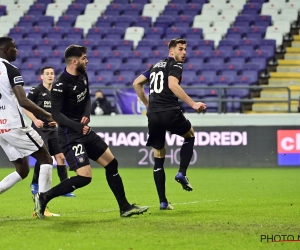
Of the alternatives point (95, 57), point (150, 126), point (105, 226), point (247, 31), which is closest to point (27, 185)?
point (150, 126)

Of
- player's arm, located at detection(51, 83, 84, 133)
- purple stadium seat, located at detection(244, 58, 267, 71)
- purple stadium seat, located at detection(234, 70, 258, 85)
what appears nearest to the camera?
player's arm, located at detection(51, 83, 84, 133)

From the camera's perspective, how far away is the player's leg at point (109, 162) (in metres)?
9.34

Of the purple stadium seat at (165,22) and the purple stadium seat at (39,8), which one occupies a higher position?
the purple stadium seat at (39,8)

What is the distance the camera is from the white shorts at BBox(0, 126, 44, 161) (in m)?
9.10

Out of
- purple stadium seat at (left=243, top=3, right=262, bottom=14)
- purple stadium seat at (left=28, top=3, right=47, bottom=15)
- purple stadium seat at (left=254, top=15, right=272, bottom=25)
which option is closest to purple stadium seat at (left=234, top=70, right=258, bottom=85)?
purple stadium seat at (left=254, top=15, right=272, bottom=25)

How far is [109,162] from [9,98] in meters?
1.44

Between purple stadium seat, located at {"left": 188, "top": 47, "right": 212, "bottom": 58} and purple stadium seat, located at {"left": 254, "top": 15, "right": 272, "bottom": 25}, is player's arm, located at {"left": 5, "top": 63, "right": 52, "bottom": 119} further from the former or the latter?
purple stadium seat, located at {"left": 254, "top": 15, "right": 272, "bottom": 25}

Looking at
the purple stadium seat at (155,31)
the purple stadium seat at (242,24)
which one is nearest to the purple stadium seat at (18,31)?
the purple stadium seat at (155,31)

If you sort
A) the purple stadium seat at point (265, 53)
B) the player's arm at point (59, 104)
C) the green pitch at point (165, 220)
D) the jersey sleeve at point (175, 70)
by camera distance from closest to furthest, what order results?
1. the green pitch at point (165, 220)
2. the player's arm at point (59, 104)
3. the jersey sleeve at point (175, 70)
4. the purple stadium seat at point (265, 53)

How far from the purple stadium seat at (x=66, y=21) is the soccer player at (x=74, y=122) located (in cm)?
2024

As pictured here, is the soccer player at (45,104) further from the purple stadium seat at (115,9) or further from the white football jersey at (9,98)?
the purple stadium seat at (115,9)

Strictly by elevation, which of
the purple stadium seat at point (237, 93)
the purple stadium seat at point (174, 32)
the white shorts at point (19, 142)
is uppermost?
the white shorts at point (19, 142)

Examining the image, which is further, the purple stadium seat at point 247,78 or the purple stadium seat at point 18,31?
the purple stadium seat at point 18,31

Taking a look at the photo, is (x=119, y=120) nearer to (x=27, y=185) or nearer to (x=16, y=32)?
(x=27, y=185)
